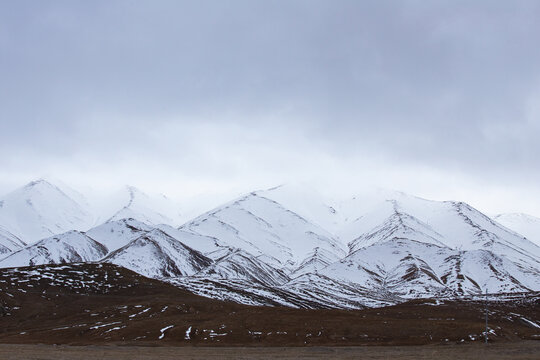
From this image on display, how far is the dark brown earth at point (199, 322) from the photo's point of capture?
3425 inches

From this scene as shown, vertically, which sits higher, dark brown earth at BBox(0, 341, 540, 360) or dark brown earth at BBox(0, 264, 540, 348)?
dark brown earth at BBox(0, 264, 540, 348)

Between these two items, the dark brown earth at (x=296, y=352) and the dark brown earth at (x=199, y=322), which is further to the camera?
the dark brown earth at (x=199, y=322)

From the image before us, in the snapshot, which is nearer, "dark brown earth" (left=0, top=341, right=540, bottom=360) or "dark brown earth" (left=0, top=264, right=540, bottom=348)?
"dark brown earth" (left=0, top=341, right=540, bottom=360)

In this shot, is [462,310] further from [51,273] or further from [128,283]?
[51,273]

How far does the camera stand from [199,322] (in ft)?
337

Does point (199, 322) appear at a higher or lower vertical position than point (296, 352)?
higher

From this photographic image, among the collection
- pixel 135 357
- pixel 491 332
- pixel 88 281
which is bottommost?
pixel 135 357

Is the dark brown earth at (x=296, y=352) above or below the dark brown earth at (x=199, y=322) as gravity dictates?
below

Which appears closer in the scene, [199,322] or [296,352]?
[296,352]

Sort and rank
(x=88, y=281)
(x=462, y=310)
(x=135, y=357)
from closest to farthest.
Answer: (x=135, y=357) → (x=462, y=310) → (x=88, y=281)

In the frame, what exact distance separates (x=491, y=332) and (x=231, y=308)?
69821 millimetres

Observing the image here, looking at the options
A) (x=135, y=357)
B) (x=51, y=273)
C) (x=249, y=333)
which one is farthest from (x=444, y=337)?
(x=51, y=273)

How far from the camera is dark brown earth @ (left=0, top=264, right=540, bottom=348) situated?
3425 inches

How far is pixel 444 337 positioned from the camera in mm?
84938
